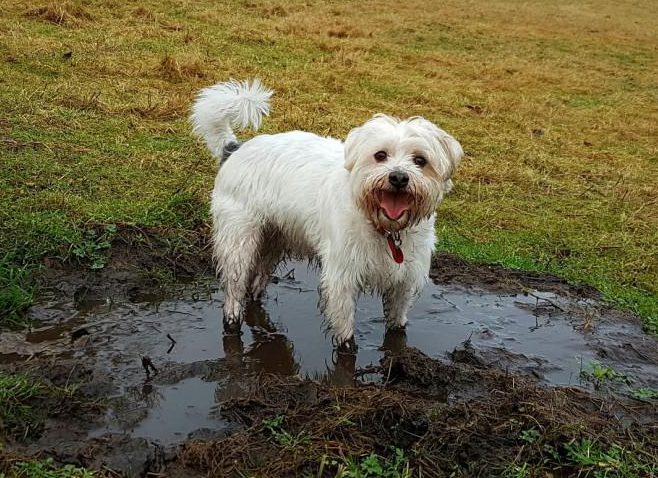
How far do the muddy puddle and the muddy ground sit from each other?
2cm

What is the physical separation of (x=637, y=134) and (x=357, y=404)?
495 inches

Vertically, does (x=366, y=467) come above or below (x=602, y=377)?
above

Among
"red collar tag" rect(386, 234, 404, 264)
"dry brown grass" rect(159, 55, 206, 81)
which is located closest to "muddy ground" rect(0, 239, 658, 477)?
"red collar tag" rect(386, 234, 404, 264)

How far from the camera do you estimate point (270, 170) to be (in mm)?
6078

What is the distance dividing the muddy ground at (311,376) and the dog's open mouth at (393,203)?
3.44 feet

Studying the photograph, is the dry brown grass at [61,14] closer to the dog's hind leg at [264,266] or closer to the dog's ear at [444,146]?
the dog's hind leg at [264,266]

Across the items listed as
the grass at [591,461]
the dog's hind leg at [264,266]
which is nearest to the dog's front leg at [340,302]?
the dog's hind leg at [264,266]

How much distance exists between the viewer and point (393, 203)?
16.5 feet

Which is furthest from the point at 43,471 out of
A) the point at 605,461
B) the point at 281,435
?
the point at 605,461

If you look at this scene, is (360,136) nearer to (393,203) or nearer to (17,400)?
(393,203)

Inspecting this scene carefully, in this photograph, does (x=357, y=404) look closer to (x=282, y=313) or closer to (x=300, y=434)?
(x=300, y=434)

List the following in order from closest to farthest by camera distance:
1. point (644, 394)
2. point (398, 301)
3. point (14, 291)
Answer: point (644, 394) < point (14, 291) < point (398, 301)

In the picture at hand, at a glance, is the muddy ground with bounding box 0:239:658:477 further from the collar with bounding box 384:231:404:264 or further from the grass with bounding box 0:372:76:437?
the collar with bounding box 384:231:404:264

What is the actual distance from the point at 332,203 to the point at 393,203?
656mm
